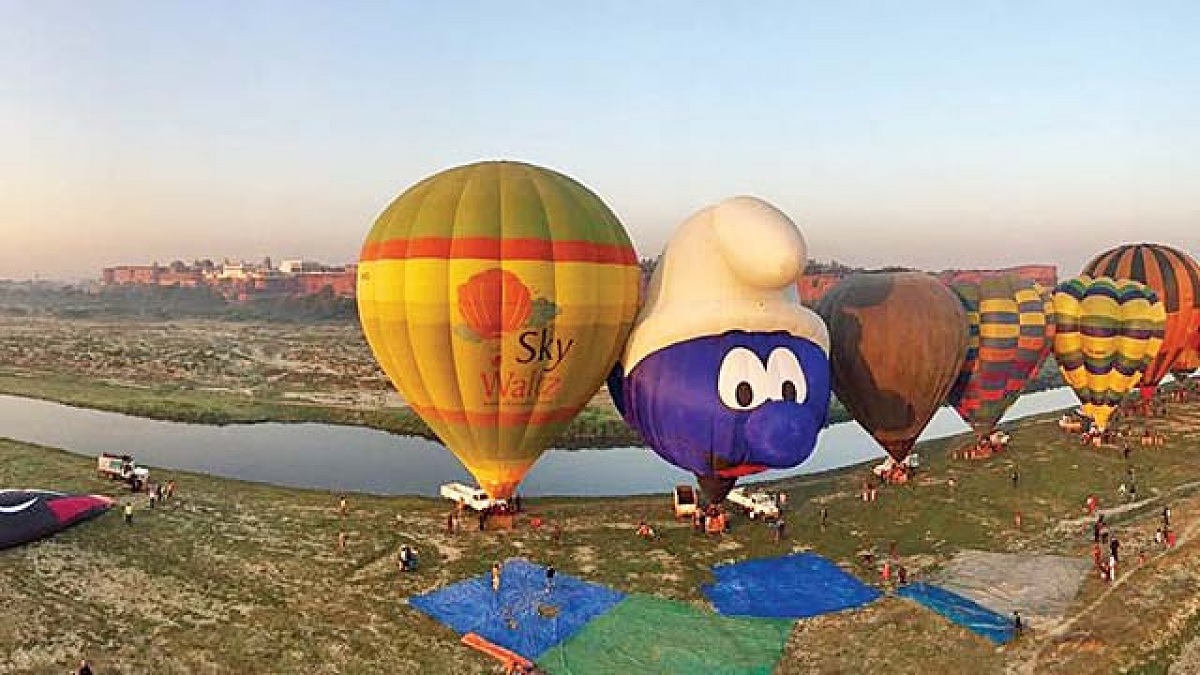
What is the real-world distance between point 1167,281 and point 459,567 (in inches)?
1236

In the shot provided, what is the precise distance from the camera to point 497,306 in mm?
18703

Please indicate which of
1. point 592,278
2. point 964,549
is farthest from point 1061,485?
point 592,278

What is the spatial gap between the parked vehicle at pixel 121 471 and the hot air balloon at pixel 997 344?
25.9 m

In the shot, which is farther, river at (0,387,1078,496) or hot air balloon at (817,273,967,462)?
river at (0,387,1078,496)

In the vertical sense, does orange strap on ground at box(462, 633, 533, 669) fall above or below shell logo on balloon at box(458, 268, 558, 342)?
below

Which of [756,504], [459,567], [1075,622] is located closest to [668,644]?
[459,567]

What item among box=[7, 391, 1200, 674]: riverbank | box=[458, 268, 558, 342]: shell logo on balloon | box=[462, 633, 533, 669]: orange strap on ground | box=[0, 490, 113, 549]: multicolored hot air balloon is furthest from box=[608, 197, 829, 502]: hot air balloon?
box=[0, 490, 113, 549]: multicolored hot air balloon

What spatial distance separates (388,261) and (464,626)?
824 centimetres

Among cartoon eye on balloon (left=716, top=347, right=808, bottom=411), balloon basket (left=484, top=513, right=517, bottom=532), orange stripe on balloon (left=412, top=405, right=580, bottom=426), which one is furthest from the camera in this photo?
balloon basket (left=484, top=513, right=517, bottom=532)

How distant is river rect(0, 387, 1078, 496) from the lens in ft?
107

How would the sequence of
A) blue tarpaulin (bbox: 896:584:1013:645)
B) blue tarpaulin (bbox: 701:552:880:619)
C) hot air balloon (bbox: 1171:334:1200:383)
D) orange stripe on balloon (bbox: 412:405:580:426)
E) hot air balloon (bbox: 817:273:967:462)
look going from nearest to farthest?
blue tarpaulin (bbox: 896:584:1013:645)
blue tarpaulin (bbox: 701:552:880:619)
orange stripe on balloon (bbox: 412:405:580:426)
hot air balloon (bbox: 817:273:967:462)
hot air balloon (bbox: 1171:334:1200:383)

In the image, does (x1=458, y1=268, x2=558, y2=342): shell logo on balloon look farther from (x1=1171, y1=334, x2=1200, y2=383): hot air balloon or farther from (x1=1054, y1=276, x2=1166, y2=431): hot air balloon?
(x1=1171, y1=334, x2=1200, y2=383): hot air balloon

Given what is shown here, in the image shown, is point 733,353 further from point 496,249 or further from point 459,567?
point 459,567

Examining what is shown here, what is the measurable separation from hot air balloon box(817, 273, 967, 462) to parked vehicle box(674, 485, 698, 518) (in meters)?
5.41
